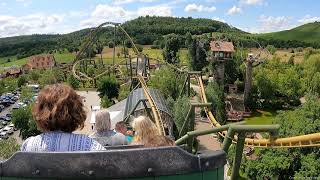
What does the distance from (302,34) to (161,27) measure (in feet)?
170

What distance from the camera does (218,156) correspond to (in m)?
2.02

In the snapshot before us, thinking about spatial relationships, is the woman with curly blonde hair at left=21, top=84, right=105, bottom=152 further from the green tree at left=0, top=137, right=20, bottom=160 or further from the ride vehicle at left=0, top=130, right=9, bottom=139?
the ride vehicle at left=0, top=130, right=9, bottom=139

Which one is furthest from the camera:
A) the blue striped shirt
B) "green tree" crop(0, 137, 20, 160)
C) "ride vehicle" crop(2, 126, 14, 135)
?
"ride vehicle" crop(2, 126, 14, 135)

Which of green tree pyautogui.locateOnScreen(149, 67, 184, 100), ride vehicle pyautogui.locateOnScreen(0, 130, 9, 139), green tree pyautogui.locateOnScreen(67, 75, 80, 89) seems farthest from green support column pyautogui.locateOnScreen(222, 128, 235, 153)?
green tree pyautogui.locateOnScreen(67, 75, 80, 89)

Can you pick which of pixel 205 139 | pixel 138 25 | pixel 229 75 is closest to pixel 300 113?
pixel 205 139

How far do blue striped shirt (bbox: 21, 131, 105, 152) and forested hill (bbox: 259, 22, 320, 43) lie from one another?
157 metres

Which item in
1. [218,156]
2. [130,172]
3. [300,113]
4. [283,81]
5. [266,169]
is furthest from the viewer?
[283,81]

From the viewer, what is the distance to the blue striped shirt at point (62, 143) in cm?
230

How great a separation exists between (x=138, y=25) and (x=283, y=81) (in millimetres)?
111526

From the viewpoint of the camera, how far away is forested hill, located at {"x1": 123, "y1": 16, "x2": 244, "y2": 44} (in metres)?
133

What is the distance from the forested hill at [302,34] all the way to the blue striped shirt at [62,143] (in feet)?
514

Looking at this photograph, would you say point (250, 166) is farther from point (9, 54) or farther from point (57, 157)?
point (9, 54)

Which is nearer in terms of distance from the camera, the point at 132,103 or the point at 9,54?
the point at 132,103

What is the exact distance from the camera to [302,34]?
6467 inches
